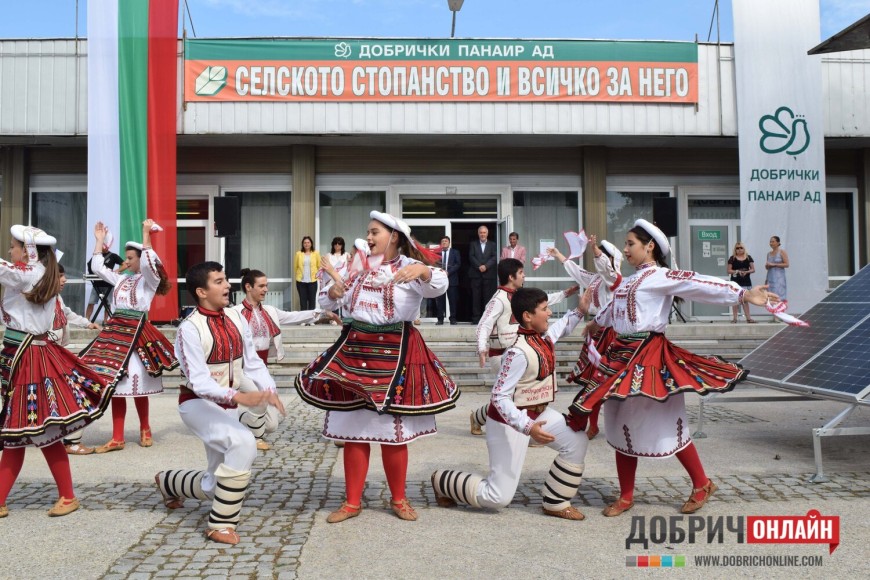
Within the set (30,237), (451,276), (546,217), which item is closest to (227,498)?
(30,237)

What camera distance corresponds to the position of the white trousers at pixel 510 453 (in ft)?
15.2

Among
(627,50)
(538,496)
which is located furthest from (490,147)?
(538,496)

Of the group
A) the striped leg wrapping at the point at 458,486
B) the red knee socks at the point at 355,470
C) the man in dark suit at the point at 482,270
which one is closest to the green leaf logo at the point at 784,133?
the man in dark suit at the point at 482,270

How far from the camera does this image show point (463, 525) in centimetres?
453

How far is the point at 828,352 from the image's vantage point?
20.7ft

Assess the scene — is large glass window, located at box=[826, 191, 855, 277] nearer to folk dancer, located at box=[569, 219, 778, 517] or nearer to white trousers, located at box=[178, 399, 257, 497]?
folk dancer, located at box=[569, 219, 778, 517]

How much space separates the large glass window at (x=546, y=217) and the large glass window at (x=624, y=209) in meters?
0.77

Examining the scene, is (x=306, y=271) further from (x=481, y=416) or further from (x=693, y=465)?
(x=693, y=465)

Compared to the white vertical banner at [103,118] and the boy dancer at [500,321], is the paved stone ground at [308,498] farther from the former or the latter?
the white vertical banner at [103,118]

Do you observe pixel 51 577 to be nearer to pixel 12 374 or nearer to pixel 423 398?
pixel 12 374

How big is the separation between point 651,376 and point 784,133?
42.7 feet

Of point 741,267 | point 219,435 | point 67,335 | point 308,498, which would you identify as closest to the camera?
point 219,435

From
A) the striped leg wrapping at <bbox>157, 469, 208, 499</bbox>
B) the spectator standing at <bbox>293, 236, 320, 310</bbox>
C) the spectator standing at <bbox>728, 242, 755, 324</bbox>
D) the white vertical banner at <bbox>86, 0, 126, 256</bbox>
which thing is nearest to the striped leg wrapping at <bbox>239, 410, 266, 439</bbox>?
the striped leg wrapping at <bbox>157, 469, 208, 499</bbox>

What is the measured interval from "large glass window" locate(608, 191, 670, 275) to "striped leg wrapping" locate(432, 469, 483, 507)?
12.9m
